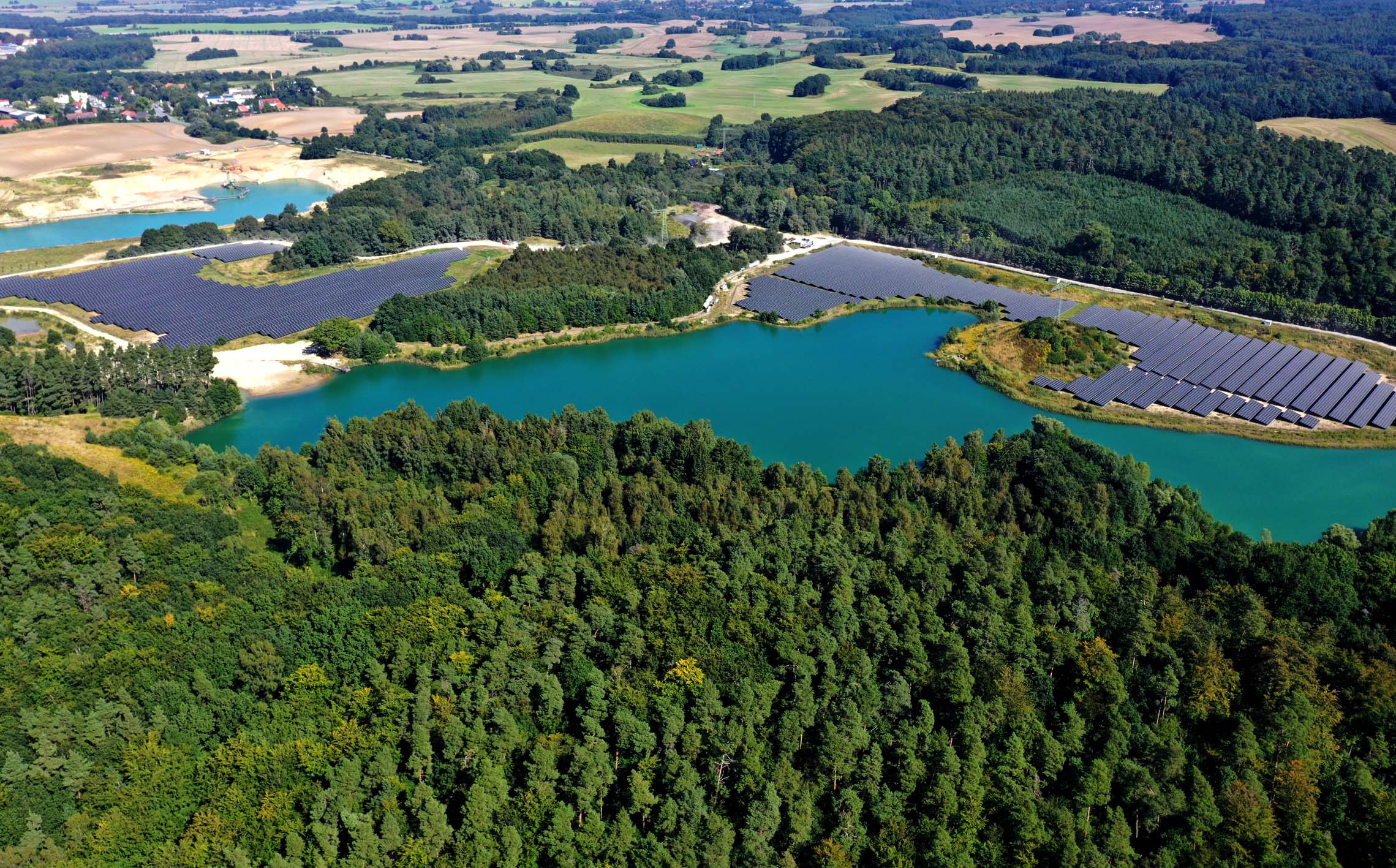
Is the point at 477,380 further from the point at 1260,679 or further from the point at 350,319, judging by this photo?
the point at 1260,679

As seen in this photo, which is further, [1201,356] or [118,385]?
[1201,356]

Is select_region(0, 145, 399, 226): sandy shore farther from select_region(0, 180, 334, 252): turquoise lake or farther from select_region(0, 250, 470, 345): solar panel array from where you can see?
select_region(0, 250, 470, 345): solar panel array

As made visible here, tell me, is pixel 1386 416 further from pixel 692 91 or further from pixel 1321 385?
pixel 692 91

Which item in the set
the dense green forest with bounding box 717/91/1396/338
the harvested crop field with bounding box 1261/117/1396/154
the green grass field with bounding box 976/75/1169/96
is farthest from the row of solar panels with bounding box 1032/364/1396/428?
the green grass field with bounding box 976/75/1169/96

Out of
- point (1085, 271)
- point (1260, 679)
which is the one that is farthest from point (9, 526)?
point (1085, 271)

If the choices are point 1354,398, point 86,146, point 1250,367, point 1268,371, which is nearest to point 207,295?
point 86,146
